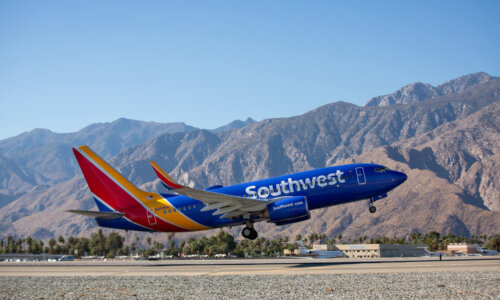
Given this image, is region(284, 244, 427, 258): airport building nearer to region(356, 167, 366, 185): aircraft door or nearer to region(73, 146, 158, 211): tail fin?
region(73, 146, 158, 211): tail fin

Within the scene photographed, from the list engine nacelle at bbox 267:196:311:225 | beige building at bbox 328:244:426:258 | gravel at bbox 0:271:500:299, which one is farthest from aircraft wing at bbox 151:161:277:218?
beige building at bbox 328:244:426:258

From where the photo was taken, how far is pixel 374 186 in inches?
1724

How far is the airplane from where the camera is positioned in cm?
4178

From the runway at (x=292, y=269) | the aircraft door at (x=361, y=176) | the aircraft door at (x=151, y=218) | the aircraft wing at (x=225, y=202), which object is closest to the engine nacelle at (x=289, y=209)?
the aircraft wing at (x=225, y=202)

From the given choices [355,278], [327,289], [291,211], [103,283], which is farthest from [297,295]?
[291,211]

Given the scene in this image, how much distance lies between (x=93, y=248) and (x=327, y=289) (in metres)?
181

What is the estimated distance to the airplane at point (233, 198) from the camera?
41781 millimetres

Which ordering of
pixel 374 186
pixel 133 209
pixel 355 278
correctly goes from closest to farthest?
pixel 355 278
pixel 374 186
pixel 133 209

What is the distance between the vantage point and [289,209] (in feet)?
135

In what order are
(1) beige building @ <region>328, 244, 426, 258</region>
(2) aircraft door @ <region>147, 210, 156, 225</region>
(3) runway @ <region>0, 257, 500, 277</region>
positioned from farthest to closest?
(1) beige building @ <region>328, 244, 426, 258</region>, (2) aircraft door @ <region>147, 210, 156, 225</region>, (3) runway @ <region>0, 257, 500, 277</region>

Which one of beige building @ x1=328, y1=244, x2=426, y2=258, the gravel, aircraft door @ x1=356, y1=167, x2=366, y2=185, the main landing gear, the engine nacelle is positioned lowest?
beige building @ x1=328, y1=244, x2=426, y2=258

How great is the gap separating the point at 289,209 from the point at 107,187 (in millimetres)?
17379

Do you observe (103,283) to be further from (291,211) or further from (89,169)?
(89,169)

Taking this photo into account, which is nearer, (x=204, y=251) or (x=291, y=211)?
(x=291, y=211)
